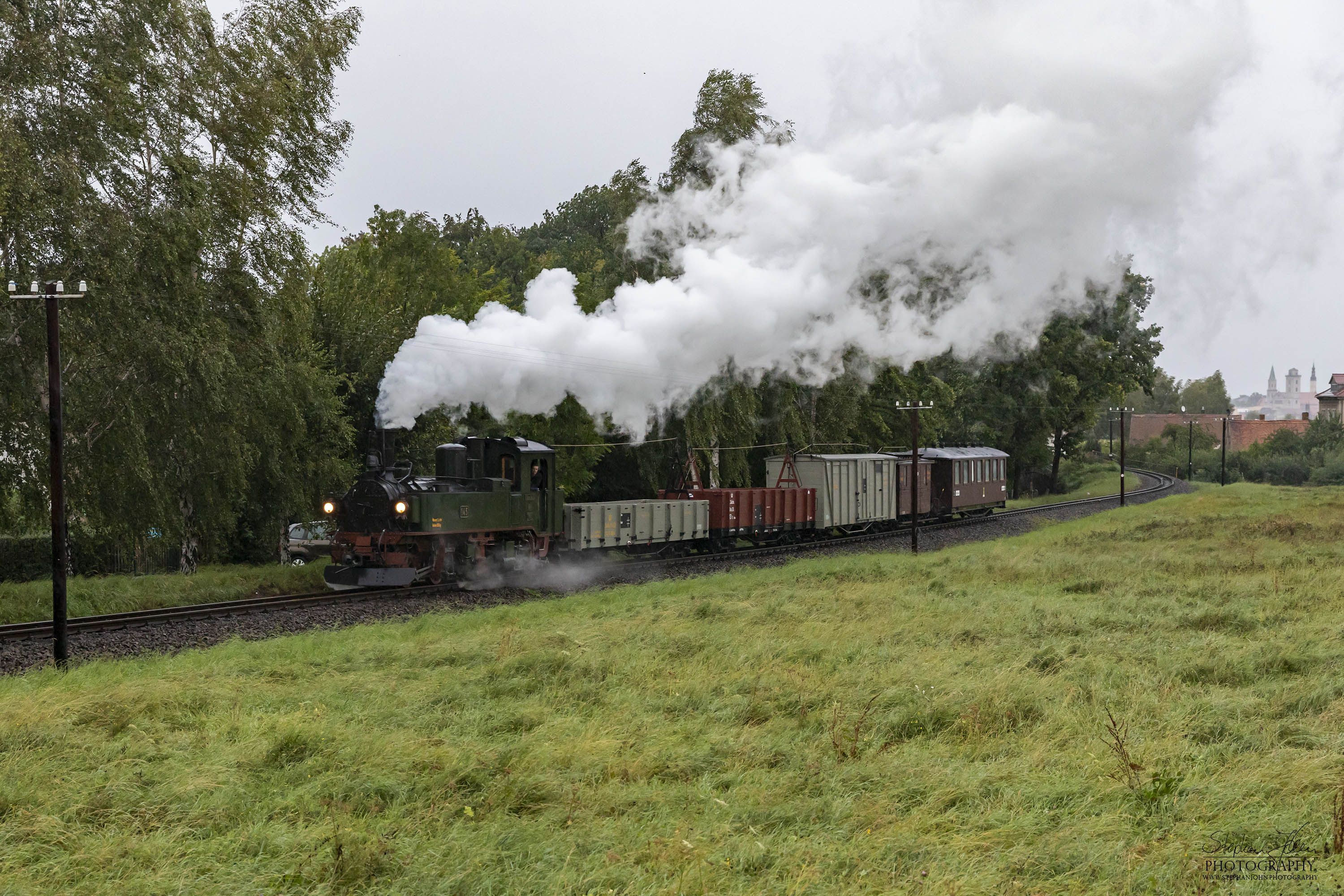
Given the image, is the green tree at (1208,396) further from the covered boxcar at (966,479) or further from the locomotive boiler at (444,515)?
the locomotive boiler at (444,515)

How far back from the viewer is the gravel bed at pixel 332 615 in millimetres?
14727

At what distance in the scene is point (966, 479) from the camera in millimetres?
42781

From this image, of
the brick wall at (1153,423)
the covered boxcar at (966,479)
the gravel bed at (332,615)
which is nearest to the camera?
the gravel bed at (332,615)

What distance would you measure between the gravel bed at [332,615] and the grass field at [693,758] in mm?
1377

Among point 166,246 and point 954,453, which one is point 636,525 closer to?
point 166,246

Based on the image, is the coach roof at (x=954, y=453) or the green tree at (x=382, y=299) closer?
the green tree at (x=382, y=299)

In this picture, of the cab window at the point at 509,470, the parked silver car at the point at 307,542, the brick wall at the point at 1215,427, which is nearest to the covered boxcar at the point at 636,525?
the cab window at the point at 509,470

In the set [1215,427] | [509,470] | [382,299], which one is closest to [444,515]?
[509,470]

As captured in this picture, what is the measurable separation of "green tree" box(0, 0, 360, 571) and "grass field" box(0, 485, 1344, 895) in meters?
7.76

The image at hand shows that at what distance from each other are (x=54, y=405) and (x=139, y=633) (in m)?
4.33

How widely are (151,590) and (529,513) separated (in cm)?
791

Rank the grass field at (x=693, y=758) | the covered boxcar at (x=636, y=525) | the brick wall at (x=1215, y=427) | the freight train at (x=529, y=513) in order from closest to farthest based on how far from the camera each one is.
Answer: the grass field at (x=693, y=758) < the freight train at (x=529, y=513) < the covered boxcar at (x=636, y=525) < the brick wall at (x=1215, y=427)

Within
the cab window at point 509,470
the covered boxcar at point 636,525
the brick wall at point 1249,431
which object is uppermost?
the brick wall at point 1249,431

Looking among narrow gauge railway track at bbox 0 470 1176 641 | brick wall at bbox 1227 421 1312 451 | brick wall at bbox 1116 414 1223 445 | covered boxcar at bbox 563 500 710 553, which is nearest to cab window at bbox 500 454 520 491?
covered boxcar at bbox 563 500 710 553
